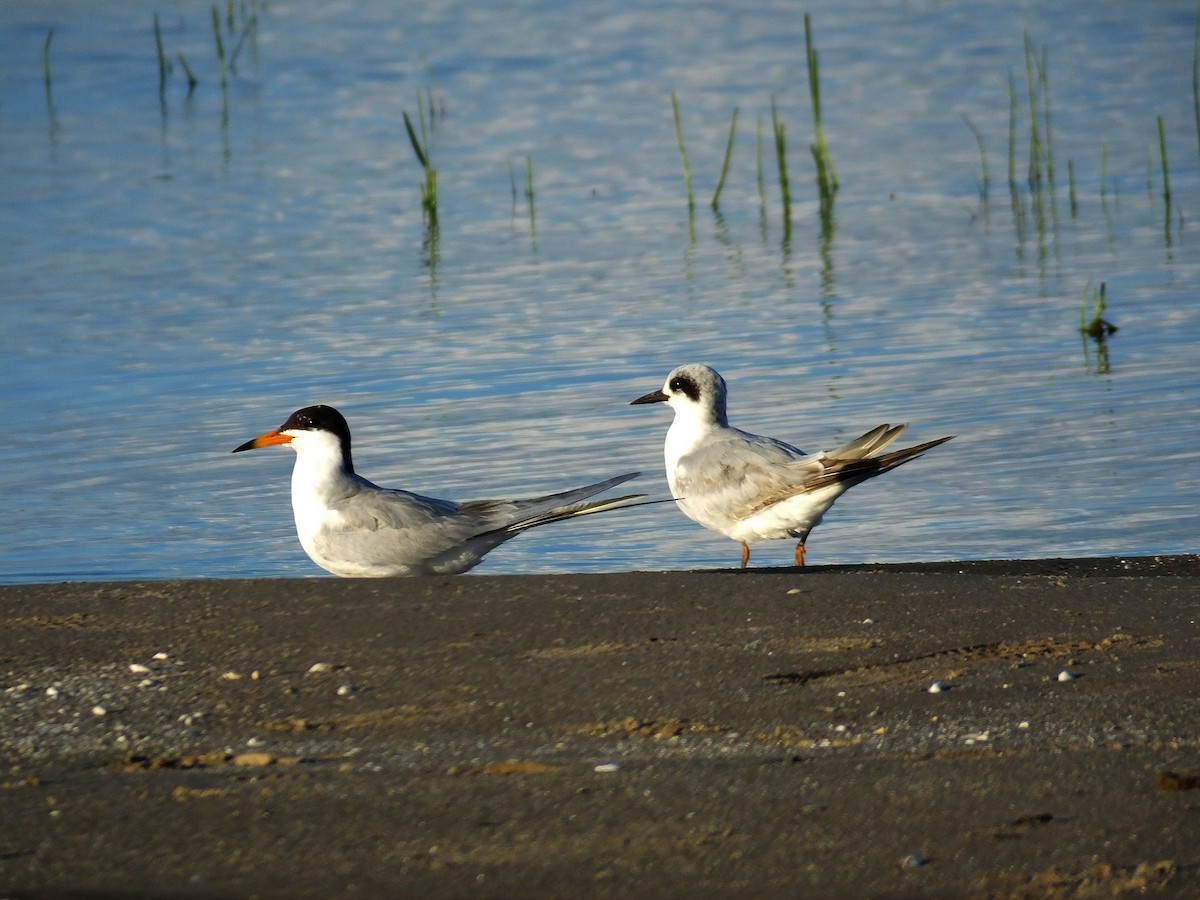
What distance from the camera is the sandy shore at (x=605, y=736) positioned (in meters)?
3.41

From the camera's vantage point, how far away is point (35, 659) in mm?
4742

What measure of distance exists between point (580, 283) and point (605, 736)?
7.86m

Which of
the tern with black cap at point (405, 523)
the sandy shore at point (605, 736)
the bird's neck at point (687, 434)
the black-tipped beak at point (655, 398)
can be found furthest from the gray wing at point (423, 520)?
the black-tipped beak at point (655, 398)

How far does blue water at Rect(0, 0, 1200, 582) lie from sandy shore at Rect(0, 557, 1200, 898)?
1.92 meters

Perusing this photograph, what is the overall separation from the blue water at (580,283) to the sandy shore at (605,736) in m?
1.92

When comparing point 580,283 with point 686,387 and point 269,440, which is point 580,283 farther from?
point 269,440

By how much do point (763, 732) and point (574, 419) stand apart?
474 centimetres

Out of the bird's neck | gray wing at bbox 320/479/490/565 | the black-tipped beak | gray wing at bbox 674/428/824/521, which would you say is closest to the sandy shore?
gray wing at bbox 320/479/490/565

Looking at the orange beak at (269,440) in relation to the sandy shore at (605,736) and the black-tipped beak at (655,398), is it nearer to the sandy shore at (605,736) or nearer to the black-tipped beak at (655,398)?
the sandy shore at (605,736)

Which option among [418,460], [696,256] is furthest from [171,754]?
[696,256]

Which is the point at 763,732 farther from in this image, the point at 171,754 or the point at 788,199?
the point at 788,199

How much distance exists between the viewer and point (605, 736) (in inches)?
164

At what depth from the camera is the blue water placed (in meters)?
7.80

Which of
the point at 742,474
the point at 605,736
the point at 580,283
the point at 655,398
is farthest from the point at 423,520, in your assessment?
the point at 580,283
